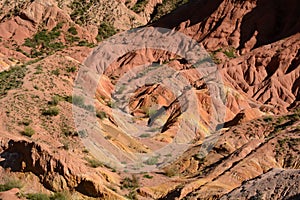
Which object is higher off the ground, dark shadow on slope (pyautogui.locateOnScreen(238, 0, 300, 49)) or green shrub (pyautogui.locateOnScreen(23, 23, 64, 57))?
dark shadow on slope (pyautogui.locateOnScreen(238, 0, 300, 49))

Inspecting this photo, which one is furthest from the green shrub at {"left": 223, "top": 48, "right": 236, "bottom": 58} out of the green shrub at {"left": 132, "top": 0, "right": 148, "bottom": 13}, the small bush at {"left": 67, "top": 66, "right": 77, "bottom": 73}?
the green shrub at {"left": 132, "top": 0, "right": 148, "bottom": 13}

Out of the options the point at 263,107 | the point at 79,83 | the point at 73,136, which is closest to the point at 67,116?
the point at 73,136

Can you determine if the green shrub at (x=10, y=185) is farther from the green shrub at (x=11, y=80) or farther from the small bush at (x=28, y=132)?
the green shrub at (x=11, y=80)

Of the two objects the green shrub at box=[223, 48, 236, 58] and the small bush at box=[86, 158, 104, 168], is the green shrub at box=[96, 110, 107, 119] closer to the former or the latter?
the small bush at box=[86, 158, 104, 168]

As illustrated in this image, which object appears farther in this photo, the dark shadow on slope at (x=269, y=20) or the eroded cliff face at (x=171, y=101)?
the dark shadow on slope at (x=269, y=20)

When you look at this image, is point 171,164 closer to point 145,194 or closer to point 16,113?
point 145,194

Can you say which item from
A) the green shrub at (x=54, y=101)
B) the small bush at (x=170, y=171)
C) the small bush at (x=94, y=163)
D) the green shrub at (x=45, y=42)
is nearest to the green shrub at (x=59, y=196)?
the small bush at (x=94, y=163)
